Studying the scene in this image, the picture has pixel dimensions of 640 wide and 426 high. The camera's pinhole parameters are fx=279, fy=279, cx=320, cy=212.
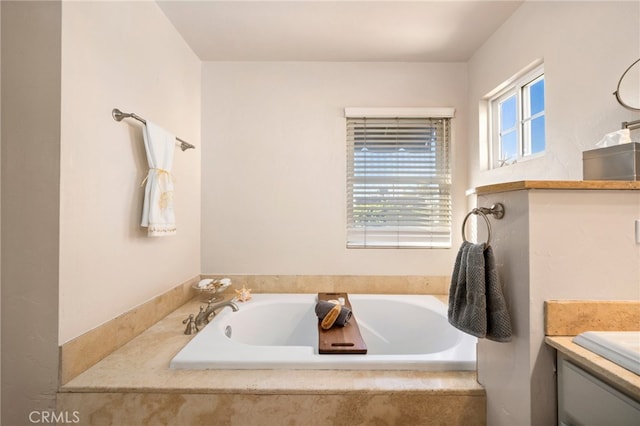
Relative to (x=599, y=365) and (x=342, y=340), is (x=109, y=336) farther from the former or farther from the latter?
(x=599, y=365)

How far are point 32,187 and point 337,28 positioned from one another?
183cm

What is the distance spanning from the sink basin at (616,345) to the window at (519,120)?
1.18 m

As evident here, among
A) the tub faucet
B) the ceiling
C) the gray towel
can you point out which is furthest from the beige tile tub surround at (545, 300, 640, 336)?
the ceiling

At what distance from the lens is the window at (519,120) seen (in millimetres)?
1660

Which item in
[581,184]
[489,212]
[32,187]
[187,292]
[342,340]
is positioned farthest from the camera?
[187,292]

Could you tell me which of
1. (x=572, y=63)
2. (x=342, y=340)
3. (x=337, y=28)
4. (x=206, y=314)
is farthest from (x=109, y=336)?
(x=572, y=63)

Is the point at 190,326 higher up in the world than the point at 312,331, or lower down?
higher up

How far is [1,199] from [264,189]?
142 centimetres

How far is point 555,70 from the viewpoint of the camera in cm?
141

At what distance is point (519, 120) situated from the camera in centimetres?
180

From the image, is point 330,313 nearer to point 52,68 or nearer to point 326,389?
point 326,389

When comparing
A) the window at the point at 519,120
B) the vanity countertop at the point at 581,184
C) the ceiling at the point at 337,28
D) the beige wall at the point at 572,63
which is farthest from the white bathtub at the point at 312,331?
the ceiling at the point at 337,28

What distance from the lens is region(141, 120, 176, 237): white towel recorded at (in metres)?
1.47

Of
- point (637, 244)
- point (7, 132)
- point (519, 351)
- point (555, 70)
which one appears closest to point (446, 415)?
point (519, 351)
